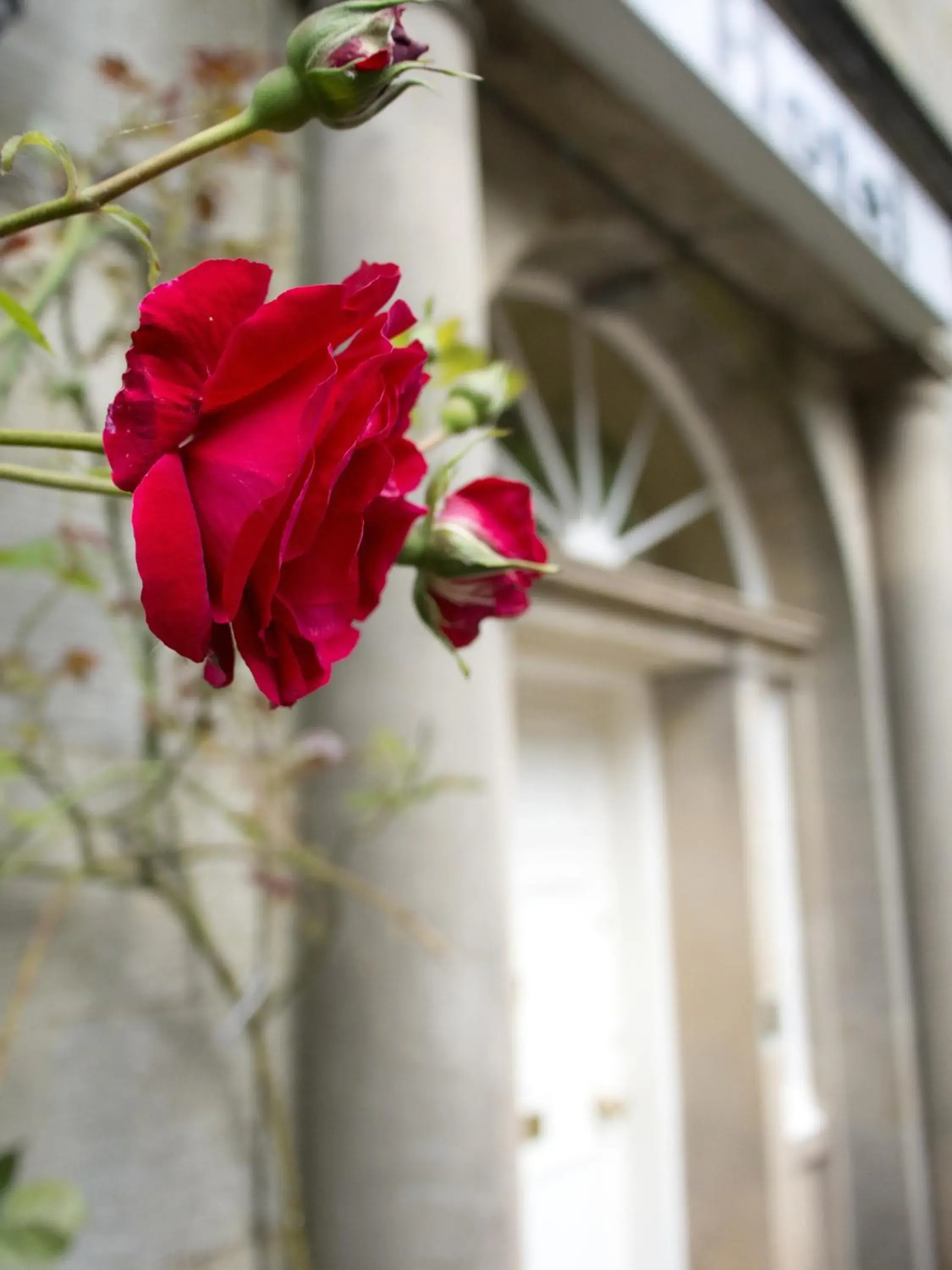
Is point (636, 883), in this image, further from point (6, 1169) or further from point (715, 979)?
point (6, 1169)

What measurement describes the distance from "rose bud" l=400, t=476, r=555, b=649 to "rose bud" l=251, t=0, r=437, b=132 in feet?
0.41

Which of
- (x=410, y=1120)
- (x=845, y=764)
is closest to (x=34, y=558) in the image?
(x=410, y=1120)

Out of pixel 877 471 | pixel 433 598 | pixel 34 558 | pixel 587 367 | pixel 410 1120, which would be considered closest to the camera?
pixel 433 598

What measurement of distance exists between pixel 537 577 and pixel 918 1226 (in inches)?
126

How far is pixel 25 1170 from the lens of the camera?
1072 mm

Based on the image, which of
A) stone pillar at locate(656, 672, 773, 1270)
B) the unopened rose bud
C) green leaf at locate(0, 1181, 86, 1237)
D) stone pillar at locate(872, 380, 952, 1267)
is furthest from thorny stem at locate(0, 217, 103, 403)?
stone pillar at locate(872, 380, 952, 1267)

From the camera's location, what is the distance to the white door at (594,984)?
Result: 94.4 inches

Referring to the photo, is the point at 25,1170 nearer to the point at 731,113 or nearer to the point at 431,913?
the point at 431,913

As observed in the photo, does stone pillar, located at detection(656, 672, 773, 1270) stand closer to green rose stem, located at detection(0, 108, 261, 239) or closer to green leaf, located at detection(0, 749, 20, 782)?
green leaf, located at detection(0, 749, 20, 782)

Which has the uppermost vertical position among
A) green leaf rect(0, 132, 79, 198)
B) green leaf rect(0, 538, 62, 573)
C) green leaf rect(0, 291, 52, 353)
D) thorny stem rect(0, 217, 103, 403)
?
thorny stem rect(0, 217, 103, 403)

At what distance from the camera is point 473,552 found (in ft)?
1.16

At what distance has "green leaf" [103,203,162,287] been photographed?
26 cm

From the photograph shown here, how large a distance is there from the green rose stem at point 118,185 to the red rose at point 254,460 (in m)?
0.04

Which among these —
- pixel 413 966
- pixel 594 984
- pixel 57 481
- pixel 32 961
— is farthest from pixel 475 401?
pixel 594 984
